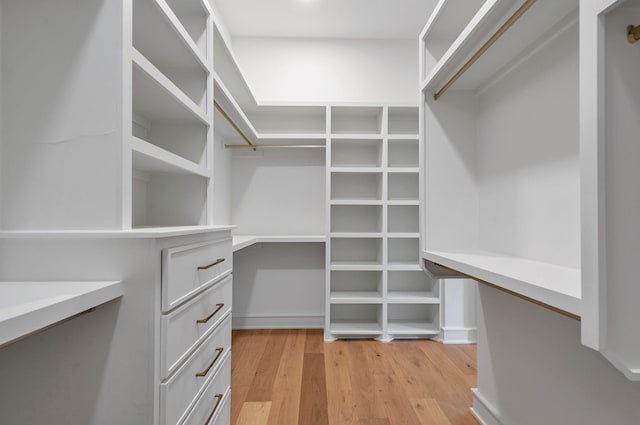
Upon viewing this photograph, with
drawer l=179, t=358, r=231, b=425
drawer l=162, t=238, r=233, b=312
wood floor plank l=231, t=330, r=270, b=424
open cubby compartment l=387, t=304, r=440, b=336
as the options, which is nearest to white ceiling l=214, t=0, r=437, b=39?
drawer l=162, t=238, r=233, b=312

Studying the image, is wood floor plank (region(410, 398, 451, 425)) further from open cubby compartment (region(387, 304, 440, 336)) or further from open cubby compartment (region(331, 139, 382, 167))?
open cubby compartment (region(331, 139, 382, 167))

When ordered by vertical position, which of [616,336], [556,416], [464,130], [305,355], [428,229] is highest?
[464,130]

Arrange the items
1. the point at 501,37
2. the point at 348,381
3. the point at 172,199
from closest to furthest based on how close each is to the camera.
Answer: the point at 501,37 < the point at 172,199 < the point at 348,381

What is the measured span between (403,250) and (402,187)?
22.1 inches

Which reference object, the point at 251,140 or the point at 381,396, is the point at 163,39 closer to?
the point at 251,140

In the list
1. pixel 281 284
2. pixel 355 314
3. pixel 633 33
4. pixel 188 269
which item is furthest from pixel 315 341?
pixel 633 33

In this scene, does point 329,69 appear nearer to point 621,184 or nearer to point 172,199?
point 172,199

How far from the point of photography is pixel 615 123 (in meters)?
0.55

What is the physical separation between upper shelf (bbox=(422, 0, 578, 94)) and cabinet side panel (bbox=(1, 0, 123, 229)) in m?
1.05

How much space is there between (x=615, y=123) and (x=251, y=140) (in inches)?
94.2

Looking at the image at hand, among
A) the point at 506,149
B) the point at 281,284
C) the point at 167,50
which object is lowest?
the point at 281,284

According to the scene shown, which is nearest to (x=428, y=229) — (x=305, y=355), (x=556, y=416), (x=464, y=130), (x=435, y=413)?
(x=464, y=130)

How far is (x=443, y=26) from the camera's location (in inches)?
58.7

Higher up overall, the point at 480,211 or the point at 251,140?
the point at 251,140
